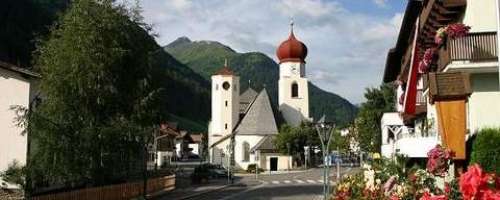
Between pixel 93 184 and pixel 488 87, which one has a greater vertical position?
pixel 488 87

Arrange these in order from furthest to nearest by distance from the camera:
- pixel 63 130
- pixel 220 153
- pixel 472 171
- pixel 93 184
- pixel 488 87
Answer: pixel 220 153 → pixel 93 184 → pixel 63 130 → pixel 488 87 → pixel 472 171

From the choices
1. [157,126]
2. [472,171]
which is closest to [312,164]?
[157,126]

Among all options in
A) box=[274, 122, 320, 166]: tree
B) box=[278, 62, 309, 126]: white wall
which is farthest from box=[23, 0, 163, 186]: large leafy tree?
box=[278, 62, 309, 126]: white wall

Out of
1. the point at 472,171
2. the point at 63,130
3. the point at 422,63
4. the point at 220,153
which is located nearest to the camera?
the point at 472,171

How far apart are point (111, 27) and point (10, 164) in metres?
8.36

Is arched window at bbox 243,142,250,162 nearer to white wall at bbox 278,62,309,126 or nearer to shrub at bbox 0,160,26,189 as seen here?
white wall at bbox 278,62,309,126

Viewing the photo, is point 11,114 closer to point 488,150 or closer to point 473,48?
point 473,48

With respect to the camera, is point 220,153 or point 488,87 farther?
point 220,153

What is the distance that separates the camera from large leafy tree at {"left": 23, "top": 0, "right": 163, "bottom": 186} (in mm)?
26562

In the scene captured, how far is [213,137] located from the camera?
314 feet

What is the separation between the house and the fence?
13.6ft

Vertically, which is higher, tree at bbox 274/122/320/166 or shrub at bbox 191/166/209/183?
tree at bbox 274/122/320/166

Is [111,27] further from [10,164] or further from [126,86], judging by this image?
[10,164]

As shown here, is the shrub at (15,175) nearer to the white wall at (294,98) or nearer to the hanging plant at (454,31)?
the hanging plant at (454,31)
